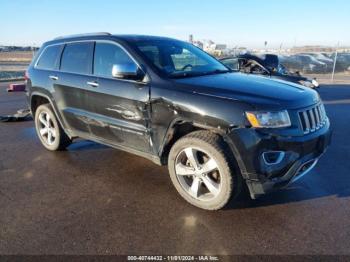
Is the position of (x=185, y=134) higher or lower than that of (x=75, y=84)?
lower

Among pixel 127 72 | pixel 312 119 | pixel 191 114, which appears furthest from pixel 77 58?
pixel 312 119

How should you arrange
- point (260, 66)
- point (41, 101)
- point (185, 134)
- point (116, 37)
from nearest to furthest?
point (185, 134) < point (116, 37) < point (41, 101) < point (260, 66)

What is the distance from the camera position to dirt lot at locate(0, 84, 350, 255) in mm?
3100

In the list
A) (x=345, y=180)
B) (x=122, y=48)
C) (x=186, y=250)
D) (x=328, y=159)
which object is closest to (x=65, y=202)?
(x=186, y=250)

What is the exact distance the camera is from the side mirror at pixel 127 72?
3902 millimetres

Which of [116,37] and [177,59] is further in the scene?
[177,59]

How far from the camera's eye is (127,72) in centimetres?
391

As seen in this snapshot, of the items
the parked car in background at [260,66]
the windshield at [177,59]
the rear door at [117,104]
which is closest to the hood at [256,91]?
the windshield at [177,59]

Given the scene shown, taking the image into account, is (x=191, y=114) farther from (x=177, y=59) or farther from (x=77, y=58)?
(x=77, y=58)

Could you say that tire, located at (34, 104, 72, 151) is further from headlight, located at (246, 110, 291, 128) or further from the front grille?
the front grille

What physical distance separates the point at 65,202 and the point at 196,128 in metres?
1.72

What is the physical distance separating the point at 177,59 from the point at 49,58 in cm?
224

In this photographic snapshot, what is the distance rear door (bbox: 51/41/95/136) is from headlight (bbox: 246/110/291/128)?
2.31 meters

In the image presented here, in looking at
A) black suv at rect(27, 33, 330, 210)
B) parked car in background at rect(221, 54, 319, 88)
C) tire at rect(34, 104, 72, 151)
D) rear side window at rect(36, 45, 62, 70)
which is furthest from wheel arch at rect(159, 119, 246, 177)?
parked car in background at rect(221, 54, 319, 88)
